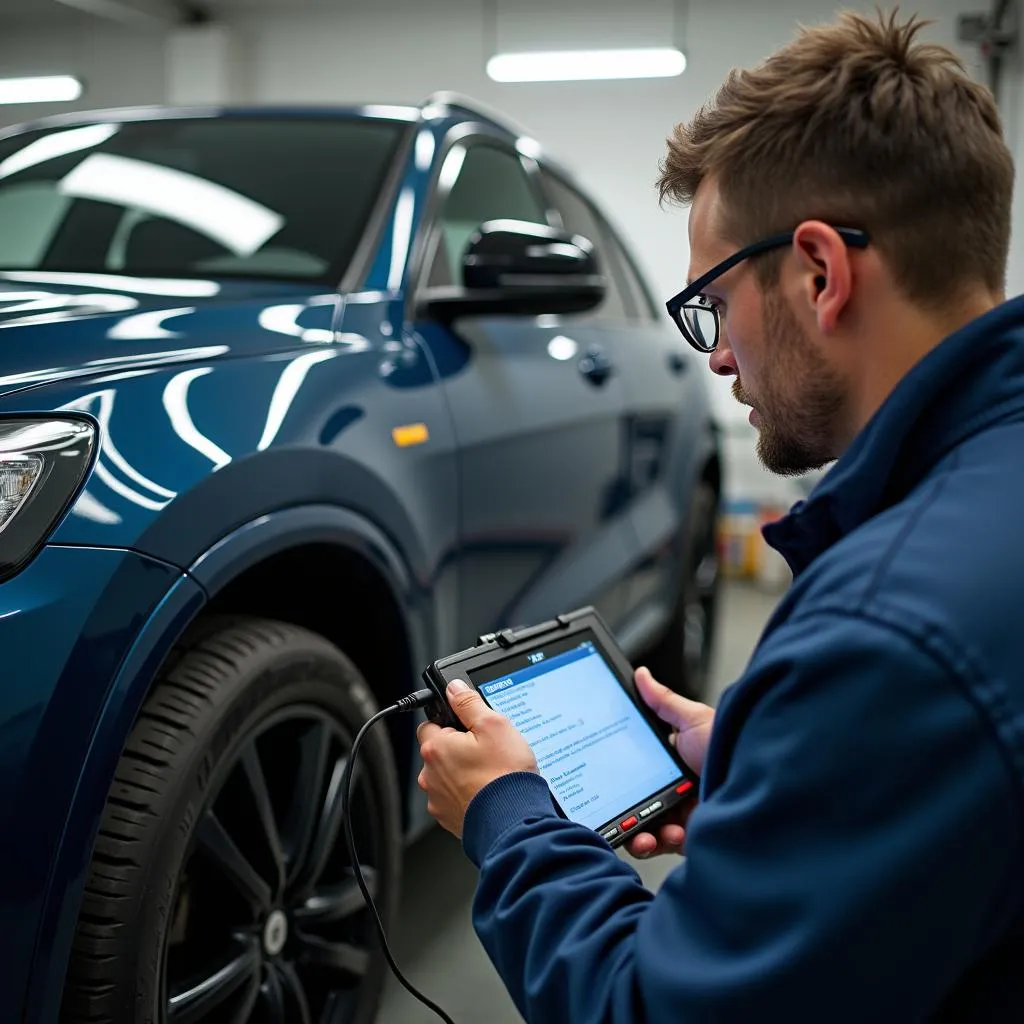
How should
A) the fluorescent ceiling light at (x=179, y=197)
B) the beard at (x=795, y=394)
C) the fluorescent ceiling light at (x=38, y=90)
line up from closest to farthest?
the beard at (x=795, y=394) < the fluorescent ceiling light at (x=179, y=197) < the fluorescent ceiling light at (x=38, y=90)

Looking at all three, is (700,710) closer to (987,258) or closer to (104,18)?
(987,258)

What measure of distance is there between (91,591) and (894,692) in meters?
0.72

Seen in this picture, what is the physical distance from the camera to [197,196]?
2.03m

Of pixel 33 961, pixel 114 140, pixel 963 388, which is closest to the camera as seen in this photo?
pixel 963 388

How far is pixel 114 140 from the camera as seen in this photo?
2.18m

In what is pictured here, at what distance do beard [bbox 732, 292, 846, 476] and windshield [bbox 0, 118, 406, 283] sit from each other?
1061mm

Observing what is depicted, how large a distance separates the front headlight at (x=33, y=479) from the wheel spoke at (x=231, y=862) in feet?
1.17

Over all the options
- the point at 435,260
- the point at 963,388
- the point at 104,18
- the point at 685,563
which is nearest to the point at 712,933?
the point at 963,388

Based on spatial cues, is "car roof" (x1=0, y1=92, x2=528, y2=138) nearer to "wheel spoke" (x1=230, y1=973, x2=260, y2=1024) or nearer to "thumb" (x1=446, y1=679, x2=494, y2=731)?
"thumb" (x1=446, y1=679, x2=494, y2=731)

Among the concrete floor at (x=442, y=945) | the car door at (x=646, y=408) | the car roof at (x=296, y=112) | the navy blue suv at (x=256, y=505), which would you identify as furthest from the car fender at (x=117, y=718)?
the car door at (x=646, y=408)

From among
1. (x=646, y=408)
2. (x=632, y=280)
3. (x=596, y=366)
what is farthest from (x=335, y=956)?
(x=632, y=280)

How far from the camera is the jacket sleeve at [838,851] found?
1.99ft

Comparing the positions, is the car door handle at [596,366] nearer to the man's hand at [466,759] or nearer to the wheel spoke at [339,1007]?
the wheel spoke at [339,1007]

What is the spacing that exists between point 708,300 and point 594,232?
2.22 m
